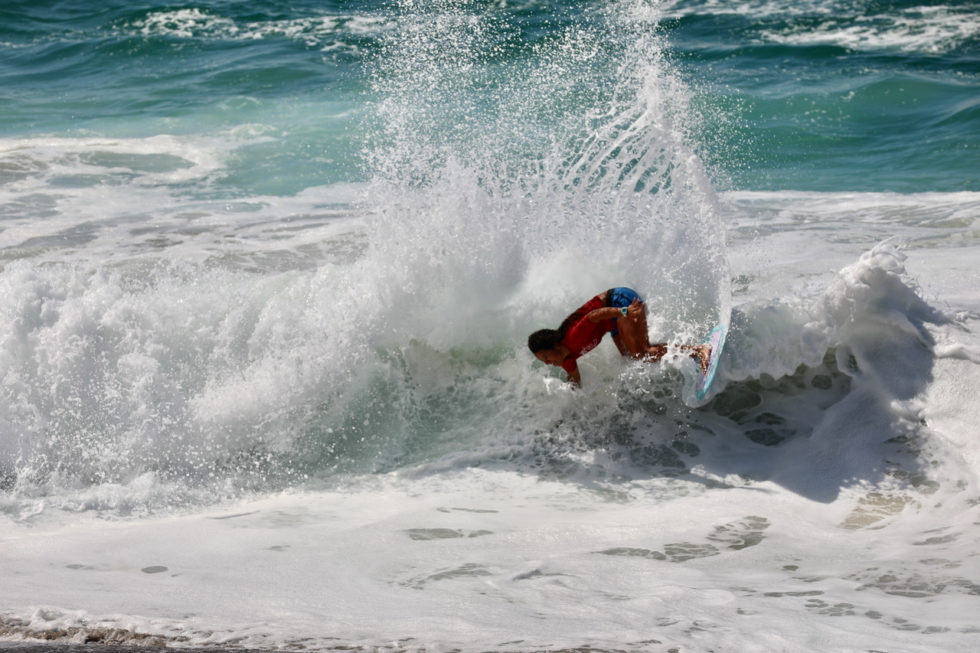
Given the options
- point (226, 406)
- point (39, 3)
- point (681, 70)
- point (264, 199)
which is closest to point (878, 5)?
point (681, 70)

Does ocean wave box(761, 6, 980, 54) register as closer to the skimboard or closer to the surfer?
the skimboard

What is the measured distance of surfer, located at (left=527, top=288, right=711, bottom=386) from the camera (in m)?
5.84

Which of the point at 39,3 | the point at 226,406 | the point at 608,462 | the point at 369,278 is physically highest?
the point at 39,3

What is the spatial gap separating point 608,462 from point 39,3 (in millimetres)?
25583

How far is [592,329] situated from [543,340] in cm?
34

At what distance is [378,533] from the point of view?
479cm

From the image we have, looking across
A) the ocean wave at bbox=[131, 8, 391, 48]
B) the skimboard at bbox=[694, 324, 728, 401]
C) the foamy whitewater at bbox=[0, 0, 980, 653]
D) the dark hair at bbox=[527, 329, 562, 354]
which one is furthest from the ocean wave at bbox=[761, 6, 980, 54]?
the dark hair at bbox=[527, 329, 562, 354]

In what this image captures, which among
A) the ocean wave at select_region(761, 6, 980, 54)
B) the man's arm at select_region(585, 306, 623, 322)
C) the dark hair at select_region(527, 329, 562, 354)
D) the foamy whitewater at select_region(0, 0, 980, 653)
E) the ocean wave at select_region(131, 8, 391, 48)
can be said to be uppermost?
the ocean wave at select_region(131, 8, 391, 48)

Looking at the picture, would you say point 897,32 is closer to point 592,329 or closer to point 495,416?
point 592,329

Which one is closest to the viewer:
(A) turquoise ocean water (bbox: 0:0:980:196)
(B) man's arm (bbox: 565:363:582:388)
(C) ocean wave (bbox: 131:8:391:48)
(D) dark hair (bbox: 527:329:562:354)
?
(D) dark hair (bbox: 527:329:562:354)

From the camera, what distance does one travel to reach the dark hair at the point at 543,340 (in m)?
5.79

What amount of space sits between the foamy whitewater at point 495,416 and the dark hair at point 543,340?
1.97 ft

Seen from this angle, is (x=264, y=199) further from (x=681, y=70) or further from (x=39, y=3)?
(x=39, y=3)

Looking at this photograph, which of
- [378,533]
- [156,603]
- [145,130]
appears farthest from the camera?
[145,130]
